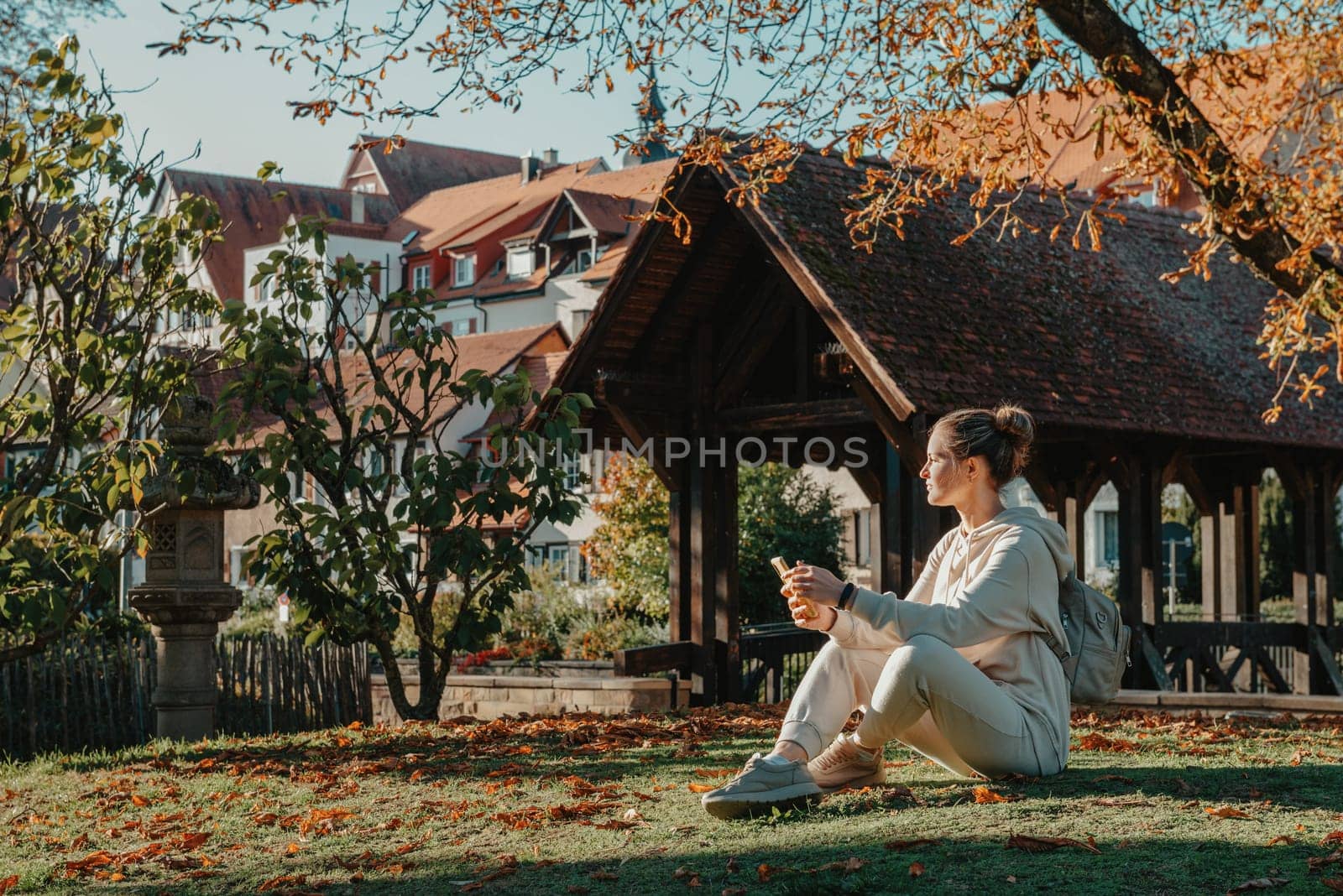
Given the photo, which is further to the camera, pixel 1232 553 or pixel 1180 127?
pixel 1232 553

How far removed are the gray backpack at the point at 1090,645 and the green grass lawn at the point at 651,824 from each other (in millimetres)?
420

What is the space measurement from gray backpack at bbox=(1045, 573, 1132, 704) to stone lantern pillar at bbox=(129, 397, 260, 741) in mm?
7180

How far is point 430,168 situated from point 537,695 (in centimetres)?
6731

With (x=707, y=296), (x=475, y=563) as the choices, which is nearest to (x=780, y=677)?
(x=707, y=296)

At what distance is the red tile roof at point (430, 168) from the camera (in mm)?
78938

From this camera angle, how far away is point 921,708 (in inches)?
231

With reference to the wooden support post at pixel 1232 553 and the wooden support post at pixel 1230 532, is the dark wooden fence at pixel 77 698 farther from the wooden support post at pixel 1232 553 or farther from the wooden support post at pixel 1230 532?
the wooden support post at pixel 1232 553

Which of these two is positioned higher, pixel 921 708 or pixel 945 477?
pixel 945 477

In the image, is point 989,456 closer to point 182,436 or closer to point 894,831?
point 894,831

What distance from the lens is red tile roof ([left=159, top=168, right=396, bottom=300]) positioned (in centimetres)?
7062

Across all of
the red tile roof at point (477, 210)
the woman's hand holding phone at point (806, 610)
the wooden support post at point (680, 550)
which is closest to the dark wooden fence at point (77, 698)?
the wooden support post at point (680, 550)

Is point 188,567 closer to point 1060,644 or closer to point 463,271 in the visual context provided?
point 1060,644

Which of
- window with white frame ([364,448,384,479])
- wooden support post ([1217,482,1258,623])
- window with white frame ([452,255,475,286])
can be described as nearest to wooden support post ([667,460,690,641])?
window with white frame ([364,448,384,479])

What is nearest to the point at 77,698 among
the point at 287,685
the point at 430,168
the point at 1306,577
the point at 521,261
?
the point at 287,685
